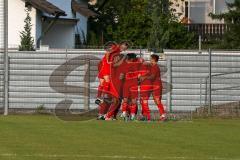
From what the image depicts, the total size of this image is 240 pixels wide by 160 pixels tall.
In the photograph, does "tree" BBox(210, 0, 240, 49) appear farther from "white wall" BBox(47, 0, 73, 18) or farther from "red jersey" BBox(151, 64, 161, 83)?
"red jersey" BBox(151, 64, 161, 83)

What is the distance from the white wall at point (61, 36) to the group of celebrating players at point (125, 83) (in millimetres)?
16508

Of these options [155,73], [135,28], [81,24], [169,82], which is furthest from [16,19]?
[155,73]

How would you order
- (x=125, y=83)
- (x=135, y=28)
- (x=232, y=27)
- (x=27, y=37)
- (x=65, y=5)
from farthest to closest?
(x=135, y=28) → (x=65, y=5) → (x=232, y=27) → (x=27, y=37) → (x=125, y=83)

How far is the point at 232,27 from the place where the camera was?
39500 mm

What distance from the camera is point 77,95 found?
2889 cm

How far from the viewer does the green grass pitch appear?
1453 cm

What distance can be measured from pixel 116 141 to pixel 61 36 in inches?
982

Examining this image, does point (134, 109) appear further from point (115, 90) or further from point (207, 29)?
point (207, 29)

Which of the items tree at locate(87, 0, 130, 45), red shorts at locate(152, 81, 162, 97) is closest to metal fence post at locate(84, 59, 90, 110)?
red shorts at locate(152, 81, 162, 97)

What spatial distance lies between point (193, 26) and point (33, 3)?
53.6 ft

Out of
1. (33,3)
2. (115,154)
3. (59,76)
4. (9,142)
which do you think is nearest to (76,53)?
(59,76)

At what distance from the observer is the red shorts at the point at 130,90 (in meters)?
24.8

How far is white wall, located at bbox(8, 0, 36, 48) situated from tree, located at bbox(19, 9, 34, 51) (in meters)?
0.39

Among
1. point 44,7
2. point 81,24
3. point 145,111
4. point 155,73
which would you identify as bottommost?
point 145,111
